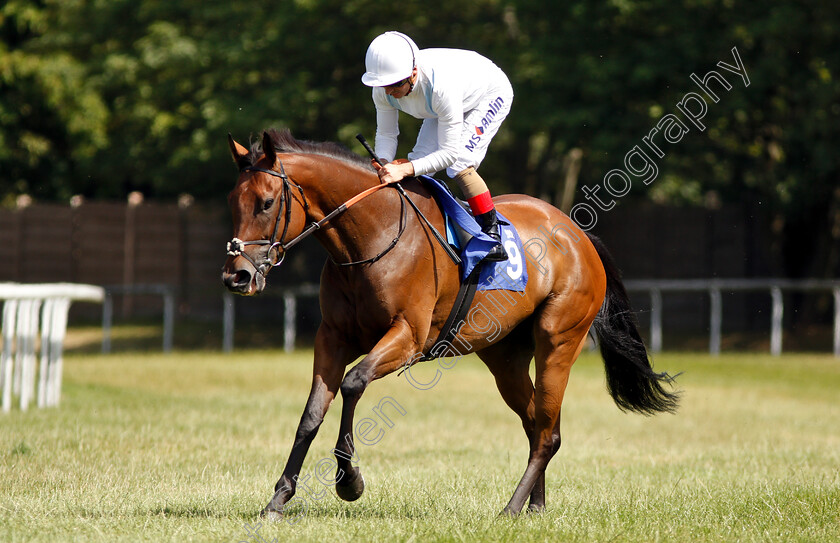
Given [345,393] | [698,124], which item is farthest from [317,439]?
[698,124]

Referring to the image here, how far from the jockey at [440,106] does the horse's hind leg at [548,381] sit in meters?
0.70

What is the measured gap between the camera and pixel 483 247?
5.72 m

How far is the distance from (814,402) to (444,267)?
9013mm

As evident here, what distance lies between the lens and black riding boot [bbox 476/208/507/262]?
5738mm

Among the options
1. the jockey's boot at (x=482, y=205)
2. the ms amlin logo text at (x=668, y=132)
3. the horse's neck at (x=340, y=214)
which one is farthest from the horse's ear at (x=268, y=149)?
the ms amlin logo text at (x=668, y=132)

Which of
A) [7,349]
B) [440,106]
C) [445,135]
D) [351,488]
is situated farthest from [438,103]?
[7,349]

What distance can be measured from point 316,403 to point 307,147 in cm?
138

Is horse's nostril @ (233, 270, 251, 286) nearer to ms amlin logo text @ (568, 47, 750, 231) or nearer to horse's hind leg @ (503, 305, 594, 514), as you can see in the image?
horse's hind leg @ (503, 305, 594, 514)

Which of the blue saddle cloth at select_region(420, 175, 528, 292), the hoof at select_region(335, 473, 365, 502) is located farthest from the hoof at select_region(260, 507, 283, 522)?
the blue saddle cloth at select_region(420, 175, 528, 292)

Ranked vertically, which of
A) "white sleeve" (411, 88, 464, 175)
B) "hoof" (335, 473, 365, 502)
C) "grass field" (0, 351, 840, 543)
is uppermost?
"white sleeve" (411, 88, 464, 175)

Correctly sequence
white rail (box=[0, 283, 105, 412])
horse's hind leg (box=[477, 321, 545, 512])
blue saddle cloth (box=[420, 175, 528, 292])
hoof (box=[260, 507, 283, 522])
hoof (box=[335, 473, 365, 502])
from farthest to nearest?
white rail (box=[0, 283, 105, 412]) < horse's hind leg (box=[477, 321, 545, 512]) < blue saddle cloth (box=[420, 175, 528, 292]) < hoof (box=[335, 473, 365, 502]) < hoof (box=[260, 507, 283, 522])

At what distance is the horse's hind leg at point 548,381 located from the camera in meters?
5.98

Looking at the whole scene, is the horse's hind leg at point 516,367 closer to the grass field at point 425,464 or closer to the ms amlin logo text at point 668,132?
the grass field at point 425,464

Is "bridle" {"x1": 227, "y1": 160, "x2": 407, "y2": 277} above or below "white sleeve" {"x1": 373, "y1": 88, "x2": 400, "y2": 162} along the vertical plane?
below
